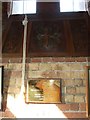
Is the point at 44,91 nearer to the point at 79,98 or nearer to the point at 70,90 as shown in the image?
the point at 70,90

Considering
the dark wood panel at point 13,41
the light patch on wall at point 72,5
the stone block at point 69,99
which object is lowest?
the stone block at point 69,99

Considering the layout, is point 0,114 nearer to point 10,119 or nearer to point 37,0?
point 10,119

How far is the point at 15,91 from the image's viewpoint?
3049 millimetres

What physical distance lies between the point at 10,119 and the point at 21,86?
0.48 metres

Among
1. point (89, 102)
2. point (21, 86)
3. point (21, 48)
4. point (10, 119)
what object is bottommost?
point (10, 119)

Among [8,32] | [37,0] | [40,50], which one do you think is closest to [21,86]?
[40,50]

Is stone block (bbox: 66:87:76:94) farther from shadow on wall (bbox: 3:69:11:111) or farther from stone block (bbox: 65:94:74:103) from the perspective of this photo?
shadow on wall (bbox: 3:69:11:111)

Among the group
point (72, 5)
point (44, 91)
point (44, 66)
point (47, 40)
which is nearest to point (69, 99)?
point (44, 91)

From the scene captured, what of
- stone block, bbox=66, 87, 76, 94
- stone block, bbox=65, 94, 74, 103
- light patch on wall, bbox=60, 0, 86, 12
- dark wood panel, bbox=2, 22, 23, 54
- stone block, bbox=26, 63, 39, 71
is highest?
light patch on wall, bbox=60, 0, 86, 12

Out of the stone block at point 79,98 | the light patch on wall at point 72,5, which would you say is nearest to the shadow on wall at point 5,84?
the stone block at point 79,98

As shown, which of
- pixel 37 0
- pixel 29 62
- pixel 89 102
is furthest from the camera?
pixel 29 62

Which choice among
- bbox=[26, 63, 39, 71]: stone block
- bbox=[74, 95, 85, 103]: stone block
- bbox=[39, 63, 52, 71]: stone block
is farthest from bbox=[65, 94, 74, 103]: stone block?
bbox=[26, 63, 39, 71]: stone block

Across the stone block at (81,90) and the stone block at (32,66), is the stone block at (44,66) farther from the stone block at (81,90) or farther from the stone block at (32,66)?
the stone block at (81,90)

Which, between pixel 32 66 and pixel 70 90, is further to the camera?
pixel 32 66
